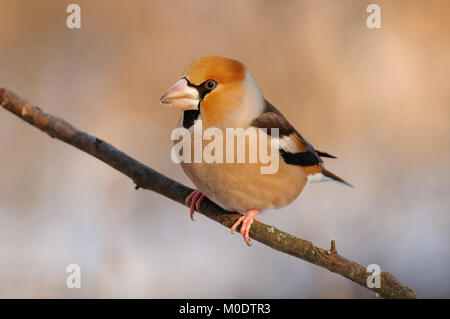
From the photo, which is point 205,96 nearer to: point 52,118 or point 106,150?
point 106,150

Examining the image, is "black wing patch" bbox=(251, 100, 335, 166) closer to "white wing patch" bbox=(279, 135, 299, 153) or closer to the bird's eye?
"white wing patch" bbox=(279, 135, 299, 153)

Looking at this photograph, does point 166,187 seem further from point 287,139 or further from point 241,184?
point 287,139

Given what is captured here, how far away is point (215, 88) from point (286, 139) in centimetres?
42

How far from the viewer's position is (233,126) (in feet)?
5.97

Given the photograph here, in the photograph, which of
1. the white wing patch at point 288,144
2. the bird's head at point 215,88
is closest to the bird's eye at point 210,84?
the bird's head at point 215,88

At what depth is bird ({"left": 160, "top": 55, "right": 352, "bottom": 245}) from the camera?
1.74 metres

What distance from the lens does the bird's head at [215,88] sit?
172 cm

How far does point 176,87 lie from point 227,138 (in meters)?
0.28

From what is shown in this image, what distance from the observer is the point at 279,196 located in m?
1.98

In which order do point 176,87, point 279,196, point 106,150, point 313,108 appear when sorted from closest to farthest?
point 176,87, point 106,150, point 279,196, point 313,108

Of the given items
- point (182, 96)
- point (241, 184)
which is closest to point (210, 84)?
point (182, 96)

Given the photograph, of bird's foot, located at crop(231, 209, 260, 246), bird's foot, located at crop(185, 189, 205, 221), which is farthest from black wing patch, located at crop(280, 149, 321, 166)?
bird's foot, located at crop(185, 189, 205, 221)

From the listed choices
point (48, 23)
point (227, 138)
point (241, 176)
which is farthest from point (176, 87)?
point (48, 23)

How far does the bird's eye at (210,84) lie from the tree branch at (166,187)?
39 centimetres
